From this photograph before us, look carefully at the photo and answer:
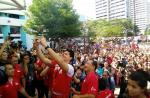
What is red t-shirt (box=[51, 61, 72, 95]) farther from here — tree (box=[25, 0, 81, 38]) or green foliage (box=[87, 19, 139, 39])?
green foliage (box=[87, 19, 139, 39])

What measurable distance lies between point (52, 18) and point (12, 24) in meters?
14.0

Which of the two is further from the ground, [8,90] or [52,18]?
[52,18]

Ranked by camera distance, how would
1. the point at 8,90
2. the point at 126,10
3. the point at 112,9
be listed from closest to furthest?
the point at 8,90 → the point at 126,10 → the point at 112,9

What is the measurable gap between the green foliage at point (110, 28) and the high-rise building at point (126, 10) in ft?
183

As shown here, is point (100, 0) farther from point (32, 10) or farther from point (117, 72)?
point (117, 72)

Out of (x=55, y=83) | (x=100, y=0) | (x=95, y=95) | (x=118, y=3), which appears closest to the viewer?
(x=95, y=95)

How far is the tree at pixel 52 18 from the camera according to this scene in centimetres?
4134

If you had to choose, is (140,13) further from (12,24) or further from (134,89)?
(134,89)

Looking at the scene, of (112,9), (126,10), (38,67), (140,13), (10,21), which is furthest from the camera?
(140,13)

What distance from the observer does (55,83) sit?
5.58 m

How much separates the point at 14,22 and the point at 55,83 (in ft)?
164

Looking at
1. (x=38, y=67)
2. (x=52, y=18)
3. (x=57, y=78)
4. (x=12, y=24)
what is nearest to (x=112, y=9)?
(x=12, y=24)

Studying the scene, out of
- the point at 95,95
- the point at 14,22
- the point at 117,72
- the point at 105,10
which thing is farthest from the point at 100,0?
the point at 95,95

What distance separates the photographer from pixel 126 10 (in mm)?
162000
